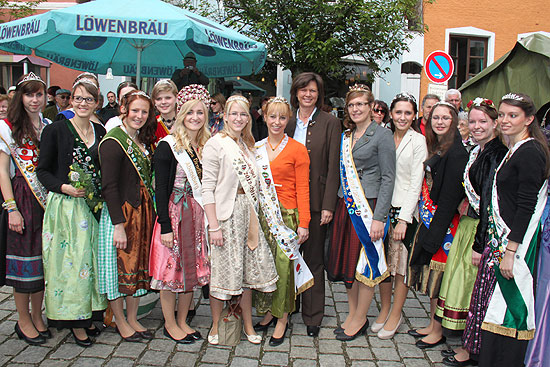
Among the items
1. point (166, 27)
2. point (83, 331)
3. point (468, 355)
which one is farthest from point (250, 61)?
point (468, 355)

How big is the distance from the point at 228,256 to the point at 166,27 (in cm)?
222

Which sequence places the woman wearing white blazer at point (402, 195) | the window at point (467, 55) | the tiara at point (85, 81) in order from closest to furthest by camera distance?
1. the tiara at point (85, 81)
2. the woman wearing white blazer at point (402, 195)
3. the window at point (467, 55)

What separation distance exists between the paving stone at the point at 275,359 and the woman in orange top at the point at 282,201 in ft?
0.47

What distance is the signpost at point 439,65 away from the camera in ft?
24.6

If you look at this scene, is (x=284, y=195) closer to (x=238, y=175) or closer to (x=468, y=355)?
(x=238, y=175)

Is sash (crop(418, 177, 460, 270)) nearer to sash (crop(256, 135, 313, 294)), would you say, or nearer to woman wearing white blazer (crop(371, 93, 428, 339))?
woman wearing white blazer (crop(371, 93, 428, 339))

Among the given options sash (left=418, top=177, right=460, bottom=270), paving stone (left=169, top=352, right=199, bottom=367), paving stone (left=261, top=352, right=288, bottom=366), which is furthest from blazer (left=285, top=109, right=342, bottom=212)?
paving stone (left=169, top=352, right=199, bottom=367)

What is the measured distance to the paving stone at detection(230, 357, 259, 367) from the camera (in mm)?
3295

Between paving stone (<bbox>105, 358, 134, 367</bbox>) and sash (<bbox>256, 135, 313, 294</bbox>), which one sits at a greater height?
sash (<bbox>256, 135, 313, 294</bbox>)

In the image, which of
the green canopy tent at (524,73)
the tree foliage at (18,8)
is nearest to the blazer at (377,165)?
the green canopy tent at (524,73)

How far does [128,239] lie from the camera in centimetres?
347

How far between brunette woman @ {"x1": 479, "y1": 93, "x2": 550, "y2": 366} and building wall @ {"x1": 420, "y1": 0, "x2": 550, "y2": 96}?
1125 centimetres

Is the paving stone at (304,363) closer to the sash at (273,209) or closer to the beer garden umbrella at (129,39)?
the sash at (273,209)

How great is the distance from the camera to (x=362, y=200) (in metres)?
3.57
